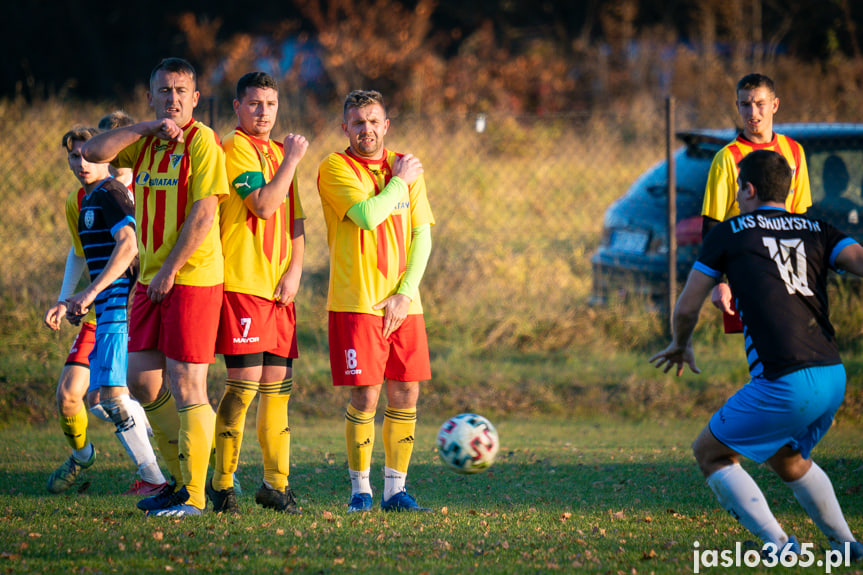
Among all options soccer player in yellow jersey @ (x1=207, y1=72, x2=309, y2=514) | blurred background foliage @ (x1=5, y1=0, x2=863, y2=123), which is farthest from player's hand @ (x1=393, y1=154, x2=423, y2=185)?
blurred background foliage @ (x1=5, y1=0, x2=863, y2=123)

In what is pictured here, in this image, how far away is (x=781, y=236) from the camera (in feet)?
13.1

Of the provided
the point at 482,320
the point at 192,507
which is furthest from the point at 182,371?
the point at 482,320

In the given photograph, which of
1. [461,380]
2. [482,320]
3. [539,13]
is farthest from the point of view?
[539,13]

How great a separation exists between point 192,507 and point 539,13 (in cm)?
2264

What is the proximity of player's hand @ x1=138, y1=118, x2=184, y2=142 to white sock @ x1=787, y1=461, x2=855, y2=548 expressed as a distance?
3587 mm

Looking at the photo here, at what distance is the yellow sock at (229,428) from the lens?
16.0 ft

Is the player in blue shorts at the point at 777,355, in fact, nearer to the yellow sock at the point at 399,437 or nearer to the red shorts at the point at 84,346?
the yellow sock at the point at 399,437

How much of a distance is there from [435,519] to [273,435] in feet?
3.42

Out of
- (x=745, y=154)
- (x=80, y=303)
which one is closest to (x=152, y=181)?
(x=80, y=303)

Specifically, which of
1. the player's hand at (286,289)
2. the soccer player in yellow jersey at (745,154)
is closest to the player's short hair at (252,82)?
the player's hand at (286,289)

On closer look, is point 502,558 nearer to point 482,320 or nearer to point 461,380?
point 461,380

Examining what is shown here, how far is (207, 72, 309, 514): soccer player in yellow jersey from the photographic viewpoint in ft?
15.9

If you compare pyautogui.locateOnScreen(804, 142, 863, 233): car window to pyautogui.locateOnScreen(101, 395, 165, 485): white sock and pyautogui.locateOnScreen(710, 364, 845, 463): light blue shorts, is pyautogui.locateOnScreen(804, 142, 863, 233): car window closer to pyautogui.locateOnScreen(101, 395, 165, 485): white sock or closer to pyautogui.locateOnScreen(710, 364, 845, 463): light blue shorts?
pyautogui.locateOnScreen(710, 364, 845, 463): light blue shorts

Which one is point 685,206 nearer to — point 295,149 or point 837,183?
point 837,183
